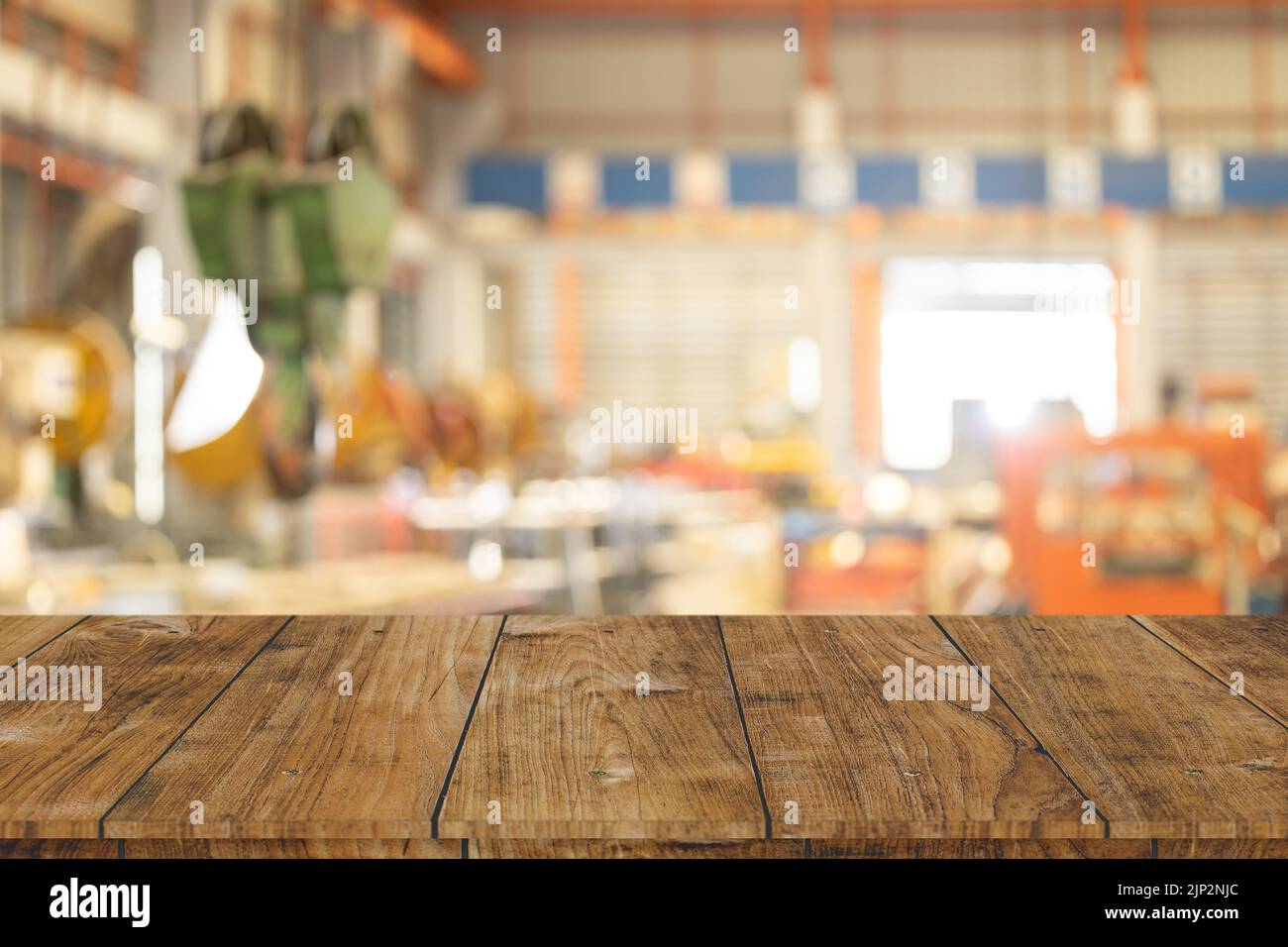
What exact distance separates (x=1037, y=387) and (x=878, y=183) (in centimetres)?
320

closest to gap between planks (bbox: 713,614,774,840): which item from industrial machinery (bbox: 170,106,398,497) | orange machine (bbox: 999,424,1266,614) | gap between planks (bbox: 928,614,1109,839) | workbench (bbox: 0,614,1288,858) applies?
workbench (bbox: 0,614,1288,858)

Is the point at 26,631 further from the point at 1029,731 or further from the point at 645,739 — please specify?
the point at 1029,731

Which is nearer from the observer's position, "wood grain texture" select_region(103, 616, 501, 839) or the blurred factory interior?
"wood grain texture" select_region(103, 616, 501, 839)

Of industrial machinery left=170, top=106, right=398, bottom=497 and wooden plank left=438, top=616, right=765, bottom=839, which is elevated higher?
industrial machinery left=170, top=106, right=398, bottom=497

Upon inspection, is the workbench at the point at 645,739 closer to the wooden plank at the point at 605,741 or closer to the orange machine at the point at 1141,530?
the wooden plank at the point at 605,741

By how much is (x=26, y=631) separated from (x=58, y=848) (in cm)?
44

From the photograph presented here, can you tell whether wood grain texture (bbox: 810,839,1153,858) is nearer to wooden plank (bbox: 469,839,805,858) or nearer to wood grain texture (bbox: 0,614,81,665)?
wooden plank (bbox: 469,839,805,858)

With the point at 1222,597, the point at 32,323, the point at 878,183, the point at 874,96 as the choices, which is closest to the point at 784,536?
the point at 1222,597

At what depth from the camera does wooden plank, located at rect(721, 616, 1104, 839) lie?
99 centimetres

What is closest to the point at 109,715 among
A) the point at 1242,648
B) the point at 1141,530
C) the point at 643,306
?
the point at 1242,648

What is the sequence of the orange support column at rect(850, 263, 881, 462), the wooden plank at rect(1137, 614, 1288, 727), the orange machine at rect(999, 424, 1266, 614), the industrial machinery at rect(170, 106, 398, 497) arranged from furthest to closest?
the orange support column at rect(850, 263, 881, 462) < the orange machine at rect(999, 424, 1266, 614) < the industrial machinery at rect(170, 106, 398, 497) < the wooden plank at rect(1137, 614, 1288, 727)

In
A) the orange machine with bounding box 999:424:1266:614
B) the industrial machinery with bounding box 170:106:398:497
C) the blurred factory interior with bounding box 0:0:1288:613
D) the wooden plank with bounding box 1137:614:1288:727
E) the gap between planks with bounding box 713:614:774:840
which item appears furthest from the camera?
the orange machine with bounding box 999:424:1266:614

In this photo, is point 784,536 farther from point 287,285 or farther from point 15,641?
point 15,641
